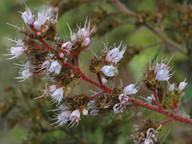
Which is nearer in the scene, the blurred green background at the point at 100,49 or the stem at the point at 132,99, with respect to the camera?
the stem at the point at 132,99

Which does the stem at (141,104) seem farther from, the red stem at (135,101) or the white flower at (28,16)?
the white flower at (28,16)

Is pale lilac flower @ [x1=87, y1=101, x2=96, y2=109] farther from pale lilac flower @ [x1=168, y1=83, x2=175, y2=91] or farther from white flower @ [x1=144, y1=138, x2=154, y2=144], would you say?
pale lilac flower @ [x1=168, y1=83, x2=175, y2=91]

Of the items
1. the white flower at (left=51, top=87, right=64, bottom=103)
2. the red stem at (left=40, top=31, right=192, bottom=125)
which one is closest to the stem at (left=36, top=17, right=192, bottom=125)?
the red stem at (left=40, top=31, right=192, bottom=125)

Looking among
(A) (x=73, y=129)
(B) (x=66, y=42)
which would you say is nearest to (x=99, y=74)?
(B) (x=66, y=42)

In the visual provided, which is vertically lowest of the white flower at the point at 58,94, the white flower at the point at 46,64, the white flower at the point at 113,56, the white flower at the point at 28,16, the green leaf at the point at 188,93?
the green leaf at the point at 188,93

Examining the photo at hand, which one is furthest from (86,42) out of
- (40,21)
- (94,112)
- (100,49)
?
(94,112)

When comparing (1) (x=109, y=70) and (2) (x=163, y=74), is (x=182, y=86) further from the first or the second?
(1) (x=109, y=70)

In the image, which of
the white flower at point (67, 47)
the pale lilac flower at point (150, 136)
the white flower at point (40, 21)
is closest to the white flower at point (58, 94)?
the white flower at point (67, 47)
